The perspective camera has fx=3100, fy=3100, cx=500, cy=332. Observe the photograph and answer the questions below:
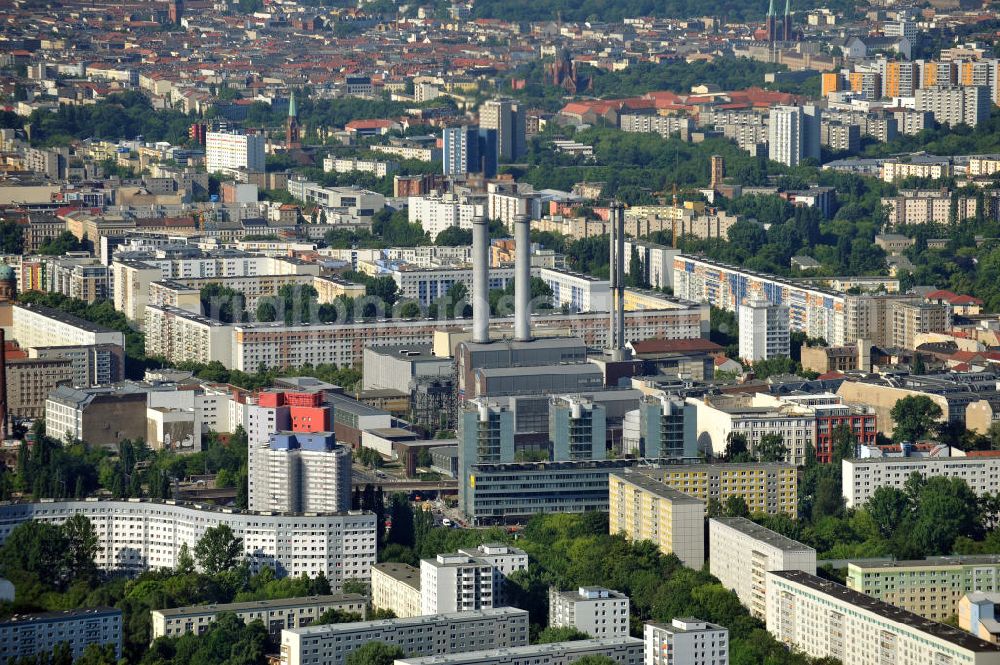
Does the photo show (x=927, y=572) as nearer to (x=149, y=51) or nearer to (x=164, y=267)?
(x=164, y=267)

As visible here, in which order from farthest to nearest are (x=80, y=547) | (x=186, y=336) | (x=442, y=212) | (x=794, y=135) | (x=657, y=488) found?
(x=794, y=135)
(x=442, y=212)
(x=186, y=336)
(x=657, y=488)
(x=80, y=547)

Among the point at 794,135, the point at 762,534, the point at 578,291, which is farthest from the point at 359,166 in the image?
the point at 762,534

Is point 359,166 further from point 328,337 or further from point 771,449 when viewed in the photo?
point 771,449

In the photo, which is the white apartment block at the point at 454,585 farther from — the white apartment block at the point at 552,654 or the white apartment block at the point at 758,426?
the white apartment block at the point at 758,426

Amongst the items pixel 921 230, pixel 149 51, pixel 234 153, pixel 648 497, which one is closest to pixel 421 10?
pixel 149 51

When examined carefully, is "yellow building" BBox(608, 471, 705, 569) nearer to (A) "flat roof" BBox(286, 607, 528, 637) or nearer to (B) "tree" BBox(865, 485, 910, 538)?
(B) "tree" BBox(865, 485, 910, 538)

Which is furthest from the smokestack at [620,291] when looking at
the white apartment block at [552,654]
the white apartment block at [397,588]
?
the white apartment block at [552,654]

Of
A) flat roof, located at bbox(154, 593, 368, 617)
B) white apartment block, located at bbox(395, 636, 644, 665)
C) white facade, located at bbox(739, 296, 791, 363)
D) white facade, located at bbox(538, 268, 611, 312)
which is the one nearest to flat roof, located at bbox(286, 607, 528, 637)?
white apartment block, located at bbox(395, 636, 644, 665)
